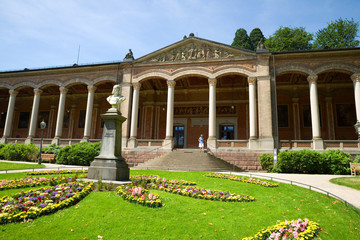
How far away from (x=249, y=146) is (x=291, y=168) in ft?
16.2

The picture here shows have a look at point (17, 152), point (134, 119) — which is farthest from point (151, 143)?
point (17, 152)

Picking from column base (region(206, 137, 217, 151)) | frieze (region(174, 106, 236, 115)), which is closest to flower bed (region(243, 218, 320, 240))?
column base (region(206, 137, 217, 151))

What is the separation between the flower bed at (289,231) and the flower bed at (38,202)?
173 inches

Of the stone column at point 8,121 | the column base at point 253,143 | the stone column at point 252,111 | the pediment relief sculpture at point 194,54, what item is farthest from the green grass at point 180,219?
the stone column at point 8,121

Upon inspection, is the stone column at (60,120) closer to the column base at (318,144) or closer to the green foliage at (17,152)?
the green foliage at (17,152)

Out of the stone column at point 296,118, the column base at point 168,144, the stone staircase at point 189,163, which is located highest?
the stone column at point 296,118

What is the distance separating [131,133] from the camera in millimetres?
23641

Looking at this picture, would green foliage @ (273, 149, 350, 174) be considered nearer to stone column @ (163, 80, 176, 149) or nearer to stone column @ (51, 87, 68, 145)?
stone column @ (163, 80, 176, 149)

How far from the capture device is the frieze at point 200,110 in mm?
27922

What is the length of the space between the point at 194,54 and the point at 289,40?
68.6 feet

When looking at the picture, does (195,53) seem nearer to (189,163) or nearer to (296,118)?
(189,163)

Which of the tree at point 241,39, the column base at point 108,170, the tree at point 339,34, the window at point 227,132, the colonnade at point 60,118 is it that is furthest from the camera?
the tree at point 241,39

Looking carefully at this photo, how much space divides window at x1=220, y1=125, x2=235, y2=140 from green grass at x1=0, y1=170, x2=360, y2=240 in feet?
65.2

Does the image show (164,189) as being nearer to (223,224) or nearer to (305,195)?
(223,224)
